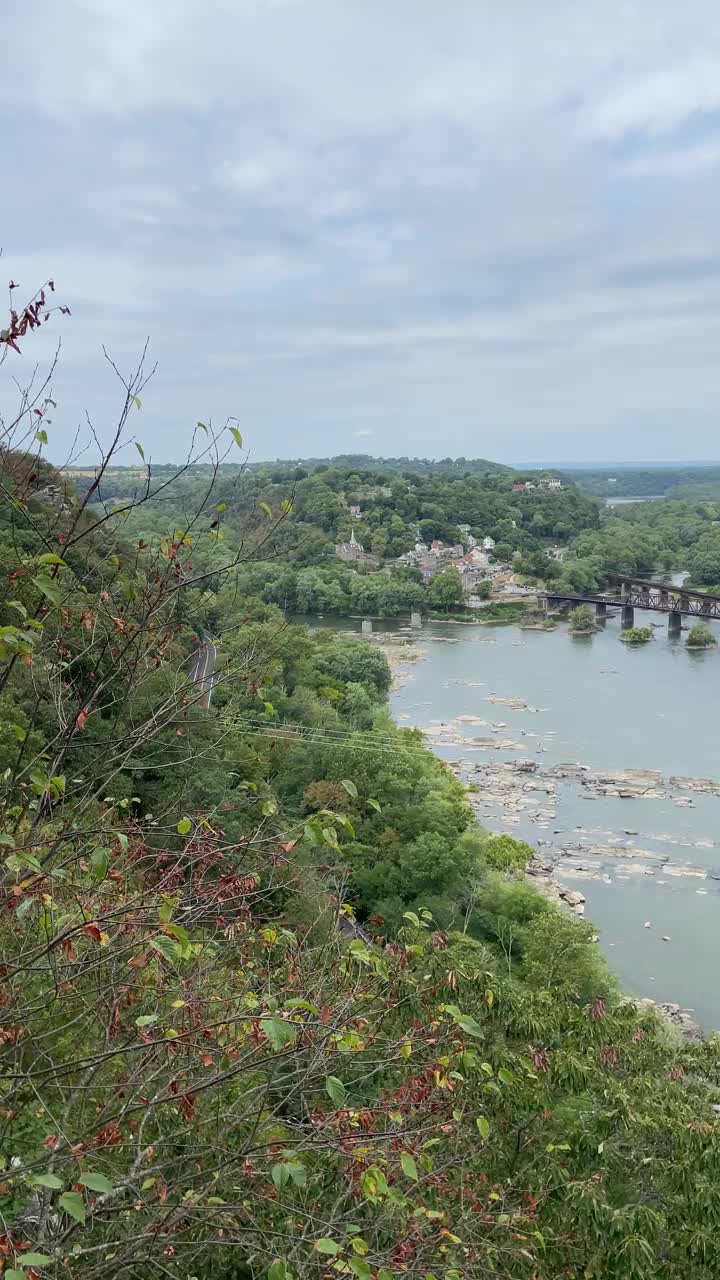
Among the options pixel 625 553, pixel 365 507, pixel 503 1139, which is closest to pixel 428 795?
pixel 503 1139

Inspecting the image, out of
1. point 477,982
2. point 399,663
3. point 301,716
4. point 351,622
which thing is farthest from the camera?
point 351,622

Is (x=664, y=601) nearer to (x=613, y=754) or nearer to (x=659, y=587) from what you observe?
(x=659, y=587)

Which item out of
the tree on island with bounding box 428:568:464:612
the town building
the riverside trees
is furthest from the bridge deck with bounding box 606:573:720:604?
the riverside trees

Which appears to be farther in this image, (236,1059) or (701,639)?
(701,639)

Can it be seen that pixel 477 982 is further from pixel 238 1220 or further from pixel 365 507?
pixel 365 507

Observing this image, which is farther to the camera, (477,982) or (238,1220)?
(477,982)

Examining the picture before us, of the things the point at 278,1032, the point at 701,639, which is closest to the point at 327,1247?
the point at 278,1032

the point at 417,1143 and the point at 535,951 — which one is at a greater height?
the point at 417,1143
